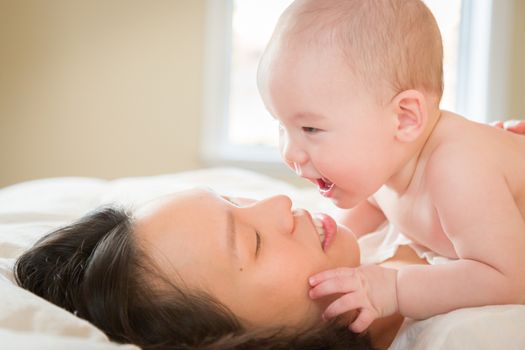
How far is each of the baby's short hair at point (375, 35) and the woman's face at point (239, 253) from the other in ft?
0.94

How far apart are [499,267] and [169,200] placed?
55 centimetres

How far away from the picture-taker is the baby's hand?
3.05ft

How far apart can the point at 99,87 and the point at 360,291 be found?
2933 millimetres

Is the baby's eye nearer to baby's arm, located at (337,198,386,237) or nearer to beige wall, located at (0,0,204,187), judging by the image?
baby's arm, located at (337,198,386,237)

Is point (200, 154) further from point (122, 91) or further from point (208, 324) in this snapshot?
point (208, 324)

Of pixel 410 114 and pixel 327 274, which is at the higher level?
pixel 410 114

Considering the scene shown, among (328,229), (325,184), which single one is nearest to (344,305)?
(328,229)

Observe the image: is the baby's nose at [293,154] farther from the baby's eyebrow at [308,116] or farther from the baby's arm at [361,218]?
the baby's arm at [361,218]

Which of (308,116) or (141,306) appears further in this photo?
(308,116)

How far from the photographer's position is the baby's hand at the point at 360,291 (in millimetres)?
929

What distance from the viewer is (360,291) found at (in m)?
0.95

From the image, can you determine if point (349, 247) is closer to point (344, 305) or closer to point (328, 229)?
point (328, 229)

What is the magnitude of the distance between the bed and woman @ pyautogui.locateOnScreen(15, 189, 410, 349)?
0.25 feet

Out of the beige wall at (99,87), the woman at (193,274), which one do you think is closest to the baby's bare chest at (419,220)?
the woman at (193,274)
